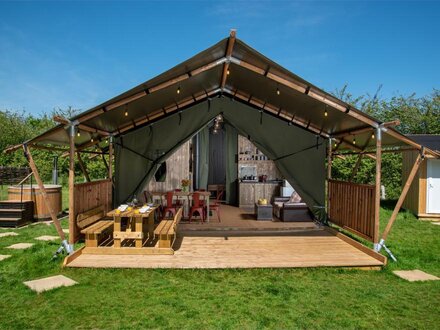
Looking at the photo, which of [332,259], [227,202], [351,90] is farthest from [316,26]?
[332,259]

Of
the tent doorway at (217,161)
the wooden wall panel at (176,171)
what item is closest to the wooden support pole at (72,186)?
the wooden wall panel at (176,171)

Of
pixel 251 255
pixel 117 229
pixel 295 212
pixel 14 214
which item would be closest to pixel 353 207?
pixel 295 212

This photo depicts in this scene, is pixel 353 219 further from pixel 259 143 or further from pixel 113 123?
A: pixel 113 123

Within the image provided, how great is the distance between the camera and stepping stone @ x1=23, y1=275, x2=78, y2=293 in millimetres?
3859

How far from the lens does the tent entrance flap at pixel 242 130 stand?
289 inches

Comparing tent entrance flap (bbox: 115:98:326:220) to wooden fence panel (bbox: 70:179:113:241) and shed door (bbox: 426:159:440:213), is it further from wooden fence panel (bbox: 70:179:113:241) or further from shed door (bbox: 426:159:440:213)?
shed door (bbox: 426:159:440:213)

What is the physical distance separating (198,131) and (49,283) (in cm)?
447

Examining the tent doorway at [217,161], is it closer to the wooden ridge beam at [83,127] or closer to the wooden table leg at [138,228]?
the wooden ridge beam at [83,127]

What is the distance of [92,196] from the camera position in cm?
625

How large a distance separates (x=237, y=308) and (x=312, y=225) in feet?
15.7

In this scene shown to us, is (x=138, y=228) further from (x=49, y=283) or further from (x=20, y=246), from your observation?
(x=20, y=246)

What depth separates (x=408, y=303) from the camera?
3605 millimetres

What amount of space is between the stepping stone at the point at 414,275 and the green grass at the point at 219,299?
5.4 inches

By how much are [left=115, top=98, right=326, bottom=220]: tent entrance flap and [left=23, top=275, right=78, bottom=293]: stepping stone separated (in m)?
3.25
